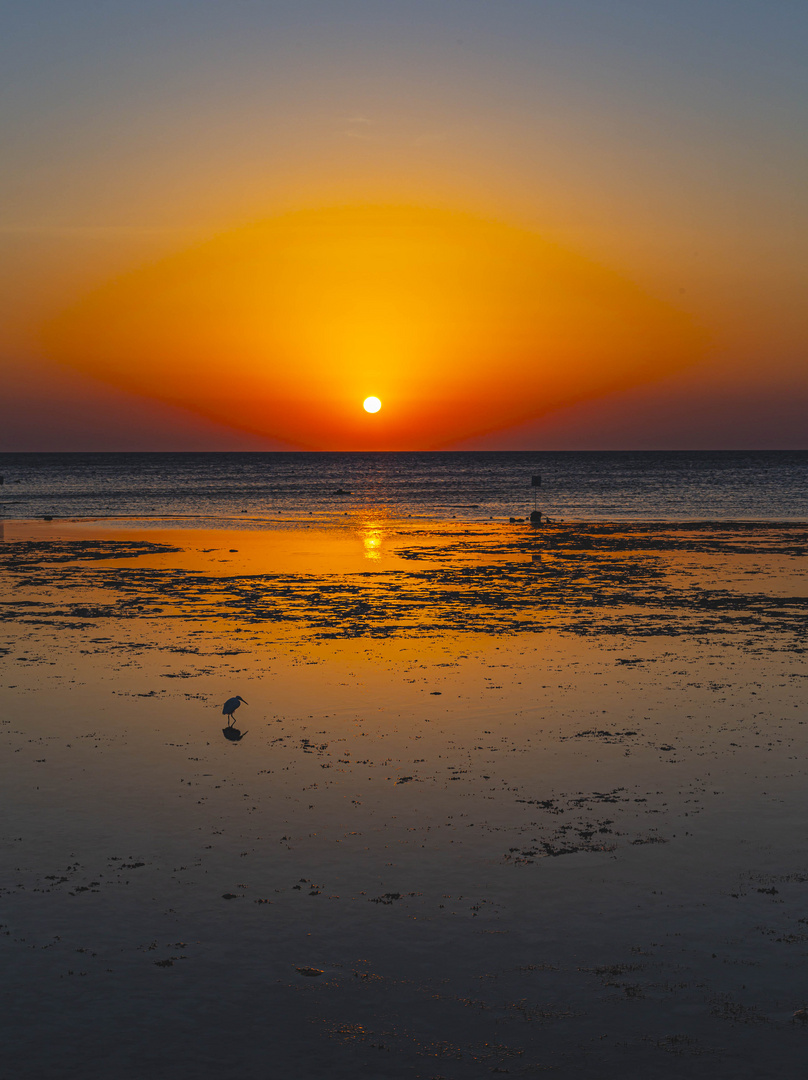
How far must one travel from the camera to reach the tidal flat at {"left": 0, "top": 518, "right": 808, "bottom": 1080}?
684cm

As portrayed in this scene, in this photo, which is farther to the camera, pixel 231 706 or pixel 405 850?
pixel 231 706

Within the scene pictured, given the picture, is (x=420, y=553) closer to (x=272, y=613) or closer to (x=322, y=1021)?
(x=272, y=613)

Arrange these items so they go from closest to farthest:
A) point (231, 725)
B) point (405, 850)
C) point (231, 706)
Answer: point (405, 850) < point (231, 706) < point (231, 725)

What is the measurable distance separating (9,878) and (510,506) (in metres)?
76.4

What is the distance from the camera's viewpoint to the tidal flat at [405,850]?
→ 6.84m

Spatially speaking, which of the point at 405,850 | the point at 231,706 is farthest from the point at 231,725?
the point at 405,850

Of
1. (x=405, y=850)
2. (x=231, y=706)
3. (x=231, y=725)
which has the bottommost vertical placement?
(x=405, y=850)

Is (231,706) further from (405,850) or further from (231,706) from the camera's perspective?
(405,850)

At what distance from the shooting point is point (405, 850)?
9.79m

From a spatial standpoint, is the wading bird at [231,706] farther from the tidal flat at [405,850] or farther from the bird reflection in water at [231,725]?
the tidal flat at [405,850]

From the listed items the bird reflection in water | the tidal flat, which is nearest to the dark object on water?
the bird reflection in water

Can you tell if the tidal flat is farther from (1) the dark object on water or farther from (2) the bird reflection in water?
(1) the dark object on water

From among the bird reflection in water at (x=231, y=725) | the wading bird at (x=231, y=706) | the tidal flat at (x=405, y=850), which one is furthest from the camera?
the wading bird at (x=231, y=706)

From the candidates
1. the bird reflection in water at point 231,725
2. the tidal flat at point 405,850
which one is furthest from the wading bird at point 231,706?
the tidal flat at point 405,850
